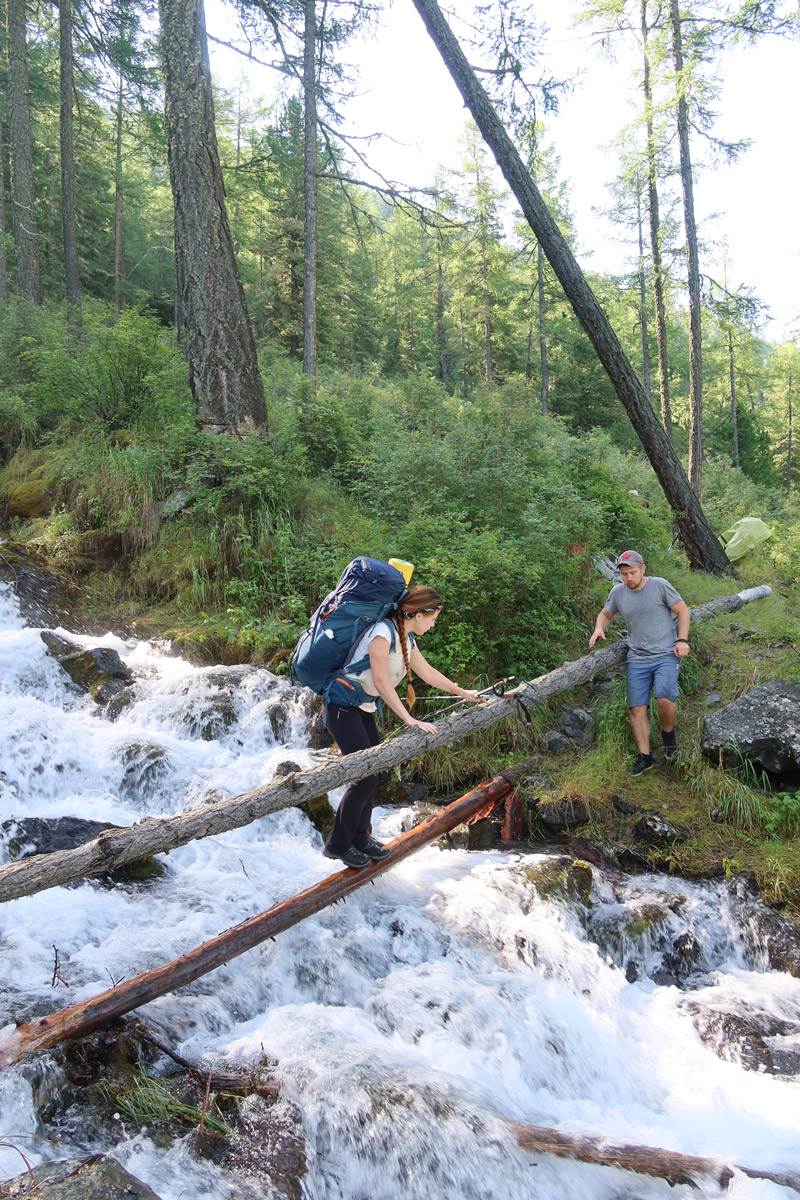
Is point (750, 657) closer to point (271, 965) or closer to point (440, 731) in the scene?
point (440, 731)

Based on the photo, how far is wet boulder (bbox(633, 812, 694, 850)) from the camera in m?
5.81

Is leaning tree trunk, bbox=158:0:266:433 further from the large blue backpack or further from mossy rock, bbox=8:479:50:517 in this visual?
the large blue backpack

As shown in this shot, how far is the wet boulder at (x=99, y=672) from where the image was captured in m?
7.52

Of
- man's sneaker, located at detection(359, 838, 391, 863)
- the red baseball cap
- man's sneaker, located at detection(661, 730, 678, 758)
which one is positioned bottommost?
man's sneaker, located at detection(359, 838, 391, 863)

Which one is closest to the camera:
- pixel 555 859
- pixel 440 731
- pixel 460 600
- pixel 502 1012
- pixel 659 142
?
pixel 502 1012

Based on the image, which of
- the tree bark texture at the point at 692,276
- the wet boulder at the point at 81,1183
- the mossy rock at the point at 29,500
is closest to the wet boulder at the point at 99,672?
the mossy rock at the point at 29,500

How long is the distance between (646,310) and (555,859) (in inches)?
1165

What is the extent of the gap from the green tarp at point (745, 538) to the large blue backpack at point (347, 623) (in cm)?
1002

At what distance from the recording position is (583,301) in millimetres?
9508

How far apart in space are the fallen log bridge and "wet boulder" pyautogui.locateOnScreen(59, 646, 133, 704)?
3888mm

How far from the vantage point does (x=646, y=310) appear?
29203mm

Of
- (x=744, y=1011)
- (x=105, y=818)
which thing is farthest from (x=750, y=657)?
(x=105, y=818)

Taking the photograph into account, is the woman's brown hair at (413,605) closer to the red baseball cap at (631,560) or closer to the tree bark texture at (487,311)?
the red baseball cap at (631,560)

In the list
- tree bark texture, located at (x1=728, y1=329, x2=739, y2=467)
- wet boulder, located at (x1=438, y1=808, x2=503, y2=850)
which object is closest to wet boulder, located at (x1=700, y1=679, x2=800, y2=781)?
wet boulder, located at (x1=438, y1=808, x2=503, y2=850)
